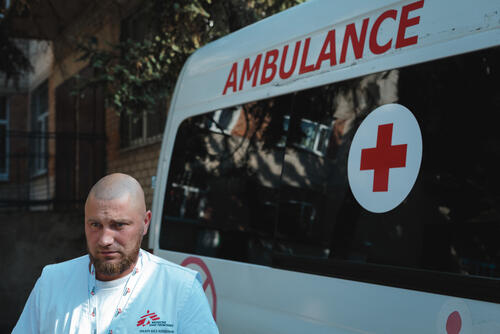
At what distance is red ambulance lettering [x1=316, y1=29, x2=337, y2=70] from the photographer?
2.94 metres

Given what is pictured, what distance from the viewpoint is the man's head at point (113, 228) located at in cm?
186

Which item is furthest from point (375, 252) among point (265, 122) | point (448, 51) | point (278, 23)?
point (278, 23)

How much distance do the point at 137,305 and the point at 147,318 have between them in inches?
1.9

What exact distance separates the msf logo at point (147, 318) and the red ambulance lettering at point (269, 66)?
178cm

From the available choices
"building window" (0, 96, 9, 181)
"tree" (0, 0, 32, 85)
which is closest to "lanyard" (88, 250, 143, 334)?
"tree" (0, 0, 32, 85)

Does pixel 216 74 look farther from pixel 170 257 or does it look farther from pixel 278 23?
pixel 170 257

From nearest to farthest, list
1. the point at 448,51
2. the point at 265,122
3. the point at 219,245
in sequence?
the point at 448,51 < the point at 265,122 < the point at 219,245

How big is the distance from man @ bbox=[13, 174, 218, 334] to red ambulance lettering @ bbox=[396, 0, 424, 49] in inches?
49.7

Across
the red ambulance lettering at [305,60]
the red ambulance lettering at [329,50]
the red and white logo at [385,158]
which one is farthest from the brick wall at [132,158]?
the red and white logo at [385,158]

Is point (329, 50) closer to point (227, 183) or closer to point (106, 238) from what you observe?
point (227, 183)

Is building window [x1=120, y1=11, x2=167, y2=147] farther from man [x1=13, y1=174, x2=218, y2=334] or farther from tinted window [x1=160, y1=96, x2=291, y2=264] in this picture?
man [x1=13, y1=174, x2=218, y2=334]

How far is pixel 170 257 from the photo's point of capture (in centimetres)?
416

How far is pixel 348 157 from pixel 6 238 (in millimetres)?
7961

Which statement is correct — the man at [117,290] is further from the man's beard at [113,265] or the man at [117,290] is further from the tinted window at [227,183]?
the tinted window at [227,183]
